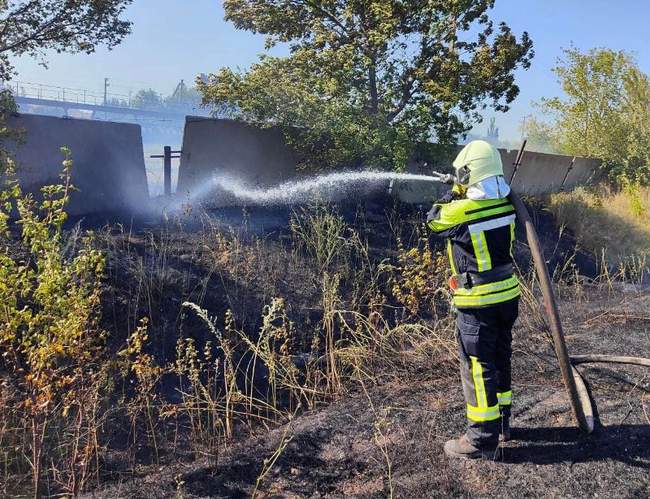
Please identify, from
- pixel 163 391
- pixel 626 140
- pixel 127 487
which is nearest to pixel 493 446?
pixel 127 487

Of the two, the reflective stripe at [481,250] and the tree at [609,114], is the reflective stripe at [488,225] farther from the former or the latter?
the tree at [609,114]

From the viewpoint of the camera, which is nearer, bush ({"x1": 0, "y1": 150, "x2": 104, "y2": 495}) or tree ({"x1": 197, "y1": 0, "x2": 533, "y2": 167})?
bush ({"x1": 0, "y1": 150, "x2": 104, "y2": 495})

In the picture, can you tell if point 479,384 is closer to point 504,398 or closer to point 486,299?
point 504,398

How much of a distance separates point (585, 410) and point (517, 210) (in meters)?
1.40

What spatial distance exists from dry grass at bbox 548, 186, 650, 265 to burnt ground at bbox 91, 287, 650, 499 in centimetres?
689

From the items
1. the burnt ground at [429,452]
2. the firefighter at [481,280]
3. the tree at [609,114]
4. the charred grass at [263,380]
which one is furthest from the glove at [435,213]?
the tree at [609,114]

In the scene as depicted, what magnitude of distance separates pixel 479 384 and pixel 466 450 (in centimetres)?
39

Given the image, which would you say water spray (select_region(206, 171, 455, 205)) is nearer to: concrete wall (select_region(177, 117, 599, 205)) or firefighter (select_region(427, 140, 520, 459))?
concrete wall (select_region(177, 117, 599, 205))

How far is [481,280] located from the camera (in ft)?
10.2

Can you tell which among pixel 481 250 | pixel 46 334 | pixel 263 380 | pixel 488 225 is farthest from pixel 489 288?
pixel 263 380

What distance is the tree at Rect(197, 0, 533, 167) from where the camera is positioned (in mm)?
8312

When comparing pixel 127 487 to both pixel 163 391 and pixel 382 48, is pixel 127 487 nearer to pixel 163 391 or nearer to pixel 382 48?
pixel 163 391

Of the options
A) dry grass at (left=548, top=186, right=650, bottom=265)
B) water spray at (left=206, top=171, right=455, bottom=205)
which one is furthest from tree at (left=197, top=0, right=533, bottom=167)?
dry grass at (left=548, top=186, right=650, bottom=265)

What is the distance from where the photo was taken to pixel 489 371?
309 centimetres
